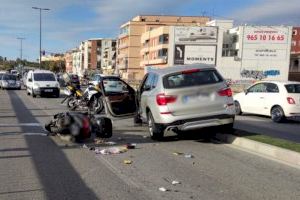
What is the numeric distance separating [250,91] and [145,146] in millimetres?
10183

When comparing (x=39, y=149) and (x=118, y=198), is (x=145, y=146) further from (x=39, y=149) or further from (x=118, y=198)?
(x=118, y=198)

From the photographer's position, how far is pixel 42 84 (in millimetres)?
33625

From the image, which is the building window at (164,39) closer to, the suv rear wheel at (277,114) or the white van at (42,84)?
A: the white van at (42,84)

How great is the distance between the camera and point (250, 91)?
20172 millimetres

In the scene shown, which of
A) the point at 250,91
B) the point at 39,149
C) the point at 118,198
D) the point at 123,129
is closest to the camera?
the point at 118,198

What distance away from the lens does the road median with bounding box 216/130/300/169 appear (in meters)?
9.15

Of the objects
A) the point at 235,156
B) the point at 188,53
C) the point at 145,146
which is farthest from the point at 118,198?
the point at 188,53

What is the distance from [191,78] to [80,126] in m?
2.74

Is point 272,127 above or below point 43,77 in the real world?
below

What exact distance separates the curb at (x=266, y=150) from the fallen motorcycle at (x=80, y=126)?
281 centimetres

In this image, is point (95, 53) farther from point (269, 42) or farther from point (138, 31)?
point (269, 42)

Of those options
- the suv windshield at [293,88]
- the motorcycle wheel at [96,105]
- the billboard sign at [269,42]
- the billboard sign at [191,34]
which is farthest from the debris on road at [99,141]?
the billboard sign at [269,42]

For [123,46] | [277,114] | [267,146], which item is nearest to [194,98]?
[267,146]

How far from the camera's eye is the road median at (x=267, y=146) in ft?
30.0
